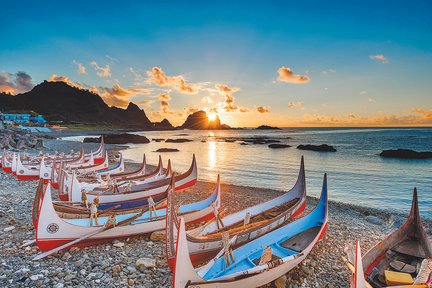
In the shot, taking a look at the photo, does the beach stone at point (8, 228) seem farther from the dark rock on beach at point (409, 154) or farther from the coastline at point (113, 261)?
the dark rock on beach at point (409, 154)

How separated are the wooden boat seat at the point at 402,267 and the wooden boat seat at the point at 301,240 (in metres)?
2.27

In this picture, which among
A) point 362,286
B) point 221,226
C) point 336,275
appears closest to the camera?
point 362,286

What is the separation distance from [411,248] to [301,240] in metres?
3.02

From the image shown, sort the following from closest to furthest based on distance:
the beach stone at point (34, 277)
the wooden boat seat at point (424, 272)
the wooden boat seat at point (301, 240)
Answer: the wooden boat seat at point (424, 272)
the beach stone at point (34, 277)
the wooden boat seat at point (301, 240)

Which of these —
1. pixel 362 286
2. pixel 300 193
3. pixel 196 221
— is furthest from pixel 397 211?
pixel 362 286

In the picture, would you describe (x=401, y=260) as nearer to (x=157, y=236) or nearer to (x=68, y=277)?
(x=157, y=236)

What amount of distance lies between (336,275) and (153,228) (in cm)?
622

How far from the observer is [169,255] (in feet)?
21.4

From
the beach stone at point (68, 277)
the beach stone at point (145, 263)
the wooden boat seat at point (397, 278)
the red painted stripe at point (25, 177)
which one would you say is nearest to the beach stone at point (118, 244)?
the beach stone at point (145, 263)

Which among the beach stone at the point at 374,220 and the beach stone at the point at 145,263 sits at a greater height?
the beach stone at the point at 145,263

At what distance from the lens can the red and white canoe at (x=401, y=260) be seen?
5.82 m

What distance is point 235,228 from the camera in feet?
28.1

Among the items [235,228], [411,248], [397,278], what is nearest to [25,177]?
[235,228]

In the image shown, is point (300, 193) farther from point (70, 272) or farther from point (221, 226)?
point (70, 272)
